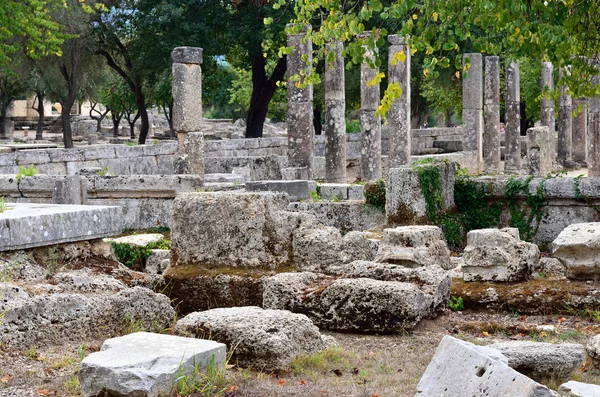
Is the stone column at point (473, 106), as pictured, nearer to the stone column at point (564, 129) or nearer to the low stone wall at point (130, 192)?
the stone column at point (564, 129)

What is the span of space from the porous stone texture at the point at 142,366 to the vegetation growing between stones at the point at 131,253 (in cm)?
633

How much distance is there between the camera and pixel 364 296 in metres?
7.55

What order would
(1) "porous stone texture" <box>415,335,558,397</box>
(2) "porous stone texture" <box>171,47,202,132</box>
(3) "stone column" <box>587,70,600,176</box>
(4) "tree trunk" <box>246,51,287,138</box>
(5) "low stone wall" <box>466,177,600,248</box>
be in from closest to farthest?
1. (1) "porous stone texture" <box>415,335,558,397</box>
2. (5) "low stone wall" <box>466,177,600,248</box>
3. (2) "porous stone texture" <box>171,47,202,132</box>
4. (3) "stone column" <box>587,70,600,176</box>
5. (4) "tree trunk" <box>246,51,287,138</box>

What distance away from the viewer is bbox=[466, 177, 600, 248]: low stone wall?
12.1m

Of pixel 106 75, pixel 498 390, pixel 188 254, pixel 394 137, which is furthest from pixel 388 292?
pixel 106 75

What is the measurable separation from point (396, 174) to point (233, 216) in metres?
4.46

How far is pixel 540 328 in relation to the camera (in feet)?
25.5

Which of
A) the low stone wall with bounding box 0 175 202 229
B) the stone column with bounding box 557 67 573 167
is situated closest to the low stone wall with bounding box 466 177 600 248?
the low stone wall with bounding box 0 175 202 229

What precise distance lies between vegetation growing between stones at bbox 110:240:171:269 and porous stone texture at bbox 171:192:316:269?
3277 millimetres

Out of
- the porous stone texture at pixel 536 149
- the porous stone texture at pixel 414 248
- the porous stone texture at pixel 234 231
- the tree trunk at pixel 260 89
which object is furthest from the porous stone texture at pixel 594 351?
the tree trunk at pixel 260 89

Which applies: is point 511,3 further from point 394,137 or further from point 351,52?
point 394,137

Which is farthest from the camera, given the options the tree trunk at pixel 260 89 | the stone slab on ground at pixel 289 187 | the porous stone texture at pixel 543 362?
the tree trunk at pixel 260 89

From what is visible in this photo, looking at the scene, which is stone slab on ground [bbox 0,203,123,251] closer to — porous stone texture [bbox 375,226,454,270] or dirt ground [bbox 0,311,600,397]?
dirt ground [bbox 0,311,600,397]

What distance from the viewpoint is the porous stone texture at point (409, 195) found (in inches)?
488
